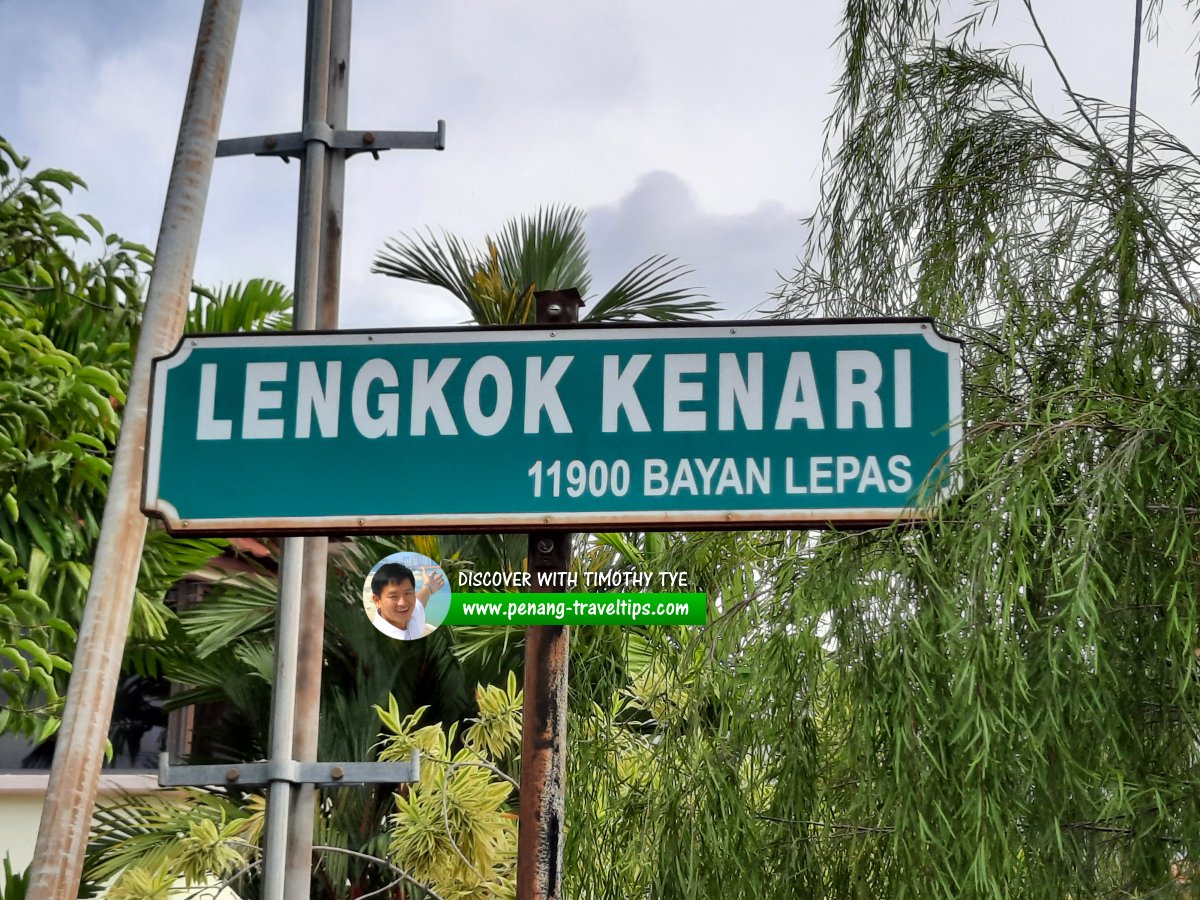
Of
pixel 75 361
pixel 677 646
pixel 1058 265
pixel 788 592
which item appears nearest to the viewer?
A: pixel 788 592

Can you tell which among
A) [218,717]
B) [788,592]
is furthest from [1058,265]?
[218,717]

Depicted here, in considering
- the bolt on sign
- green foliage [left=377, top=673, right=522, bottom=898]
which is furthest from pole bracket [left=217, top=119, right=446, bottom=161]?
green foliage [left=377, top=673, right=522, bottom=898]

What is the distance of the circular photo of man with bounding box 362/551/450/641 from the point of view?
13.0 ft

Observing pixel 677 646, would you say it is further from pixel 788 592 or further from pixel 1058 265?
pixel 1058 265

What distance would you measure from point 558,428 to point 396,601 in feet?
7.20

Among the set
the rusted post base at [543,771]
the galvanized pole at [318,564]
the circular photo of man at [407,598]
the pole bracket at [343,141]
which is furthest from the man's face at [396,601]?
the rusted post base at [543,771]

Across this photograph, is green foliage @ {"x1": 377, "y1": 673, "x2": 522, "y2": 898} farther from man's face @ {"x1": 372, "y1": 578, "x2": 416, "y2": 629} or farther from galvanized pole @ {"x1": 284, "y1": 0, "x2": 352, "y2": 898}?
galvanized pole @ {"x1": 284, "y1": 0, "x2": 352, "y2": 898}

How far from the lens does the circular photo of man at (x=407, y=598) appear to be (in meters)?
3.96

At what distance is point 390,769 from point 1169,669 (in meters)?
1.85

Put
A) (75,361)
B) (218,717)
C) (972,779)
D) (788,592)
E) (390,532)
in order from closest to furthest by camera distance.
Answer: (390,532), (972,779), (788,592), (75,361), (218,717)

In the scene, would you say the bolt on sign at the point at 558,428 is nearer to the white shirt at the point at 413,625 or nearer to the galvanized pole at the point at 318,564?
the galvanized pole at the point at 318,564

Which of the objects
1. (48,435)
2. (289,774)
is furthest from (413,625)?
(48,435)

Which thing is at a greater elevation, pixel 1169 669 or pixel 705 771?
pixel 1169 669

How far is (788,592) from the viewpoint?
3896mm
